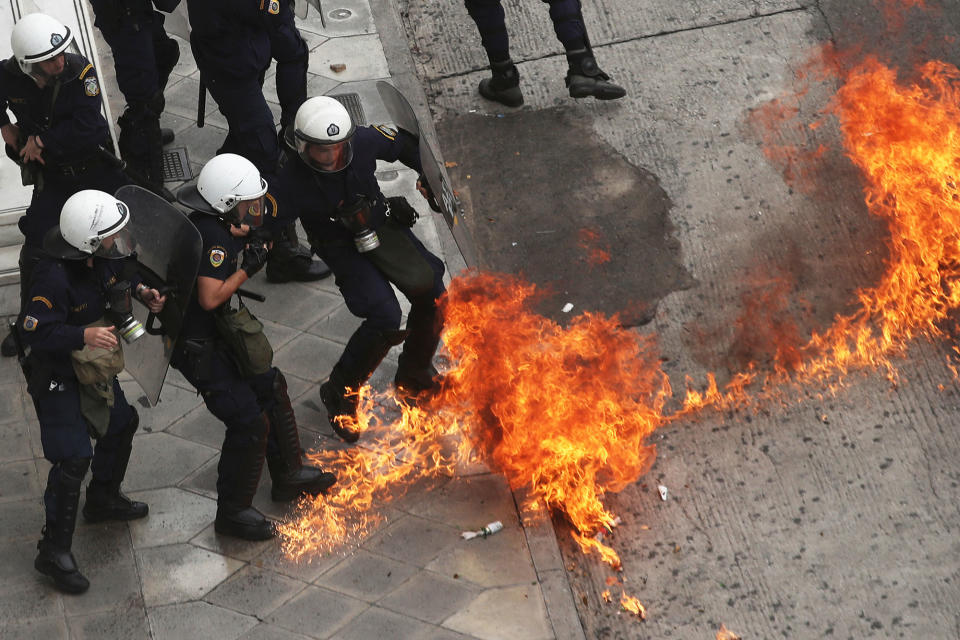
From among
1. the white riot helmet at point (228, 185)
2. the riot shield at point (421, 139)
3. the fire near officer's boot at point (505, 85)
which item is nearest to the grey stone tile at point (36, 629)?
the white riot helmet at point (228, 185)

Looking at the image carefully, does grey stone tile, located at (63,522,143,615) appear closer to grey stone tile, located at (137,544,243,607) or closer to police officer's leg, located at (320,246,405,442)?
grey stone tile, located at (137,544,243,607)

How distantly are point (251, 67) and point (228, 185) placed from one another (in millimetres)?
2099

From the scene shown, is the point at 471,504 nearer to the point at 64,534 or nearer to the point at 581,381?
the point at 581,381

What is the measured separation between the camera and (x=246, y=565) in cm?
568

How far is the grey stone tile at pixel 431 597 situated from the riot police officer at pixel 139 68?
3338 millimetres

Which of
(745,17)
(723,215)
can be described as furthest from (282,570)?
(745,17)

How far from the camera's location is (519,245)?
761 centimetres

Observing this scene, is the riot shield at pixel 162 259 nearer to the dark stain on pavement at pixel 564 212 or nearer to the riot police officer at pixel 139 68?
the riot police officer at pixel 139 68

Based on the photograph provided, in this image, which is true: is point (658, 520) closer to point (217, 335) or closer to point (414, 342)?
point (414, 342)

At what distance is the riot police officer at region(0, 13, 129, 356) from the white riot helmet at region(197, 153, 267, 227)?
150 centimetres

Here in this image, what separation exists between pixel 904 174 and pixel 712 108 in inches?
57.8

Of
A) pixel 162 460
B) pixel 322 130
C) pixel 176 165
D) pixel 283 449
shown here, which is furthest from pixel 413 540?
pixel 176 165

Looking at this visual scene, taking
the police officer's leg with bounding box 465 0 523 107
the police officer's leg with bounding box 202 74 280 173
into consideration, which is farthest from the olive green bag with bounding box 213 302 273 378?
the police officer's leg with bounding box 465 0 523 107

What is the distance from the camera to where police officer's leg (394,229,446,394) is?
20.1 ft
